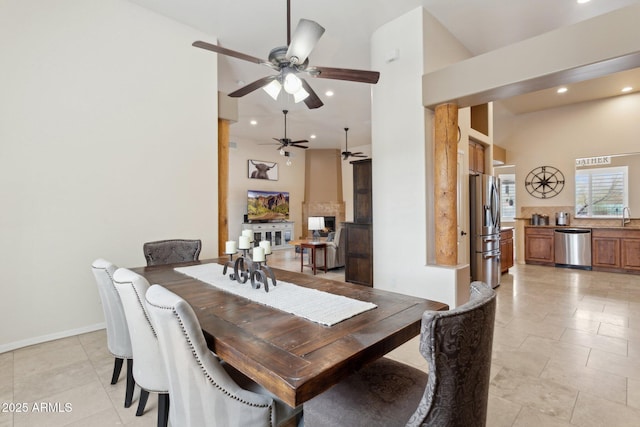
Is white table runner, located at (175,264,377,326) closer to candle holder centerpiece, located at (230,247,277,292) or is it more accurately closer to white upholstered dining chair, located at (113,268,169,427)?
candle holder centerpiece, located at (230,247,277,292)

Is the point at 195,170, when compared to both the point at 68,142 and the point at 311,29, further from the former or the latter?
the point at 311,29

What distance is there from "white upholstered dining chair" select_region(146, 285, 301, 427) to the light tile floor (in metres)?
0.91

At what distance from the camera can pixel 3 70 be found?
274 cm

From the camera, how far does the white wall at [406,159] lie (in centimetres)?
359

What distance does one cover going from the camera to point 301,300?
5.66 ft

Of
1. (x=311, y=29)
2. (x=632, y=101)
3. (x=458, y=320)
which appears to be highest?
(x=632, y=101)

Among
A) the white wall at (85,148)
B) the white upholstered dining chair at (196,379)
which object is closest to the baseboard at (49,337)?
the white wall at (85,148)

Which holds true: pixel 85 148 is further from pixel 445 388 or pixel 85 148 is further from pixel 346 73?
pixel 445 388

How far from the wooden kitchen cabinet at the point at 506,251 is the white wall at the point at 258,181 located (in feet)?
21.4

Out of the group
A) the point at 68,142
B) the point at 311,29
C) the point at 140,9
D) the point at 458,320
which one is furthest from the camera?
the point at 140,9

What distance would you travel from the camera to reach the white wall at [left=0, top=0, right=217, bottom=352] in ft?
9.20

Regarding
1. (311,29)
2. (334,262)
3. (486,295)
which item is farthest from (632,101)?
(486,295)

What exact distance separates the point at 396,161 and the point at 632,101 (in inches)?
219

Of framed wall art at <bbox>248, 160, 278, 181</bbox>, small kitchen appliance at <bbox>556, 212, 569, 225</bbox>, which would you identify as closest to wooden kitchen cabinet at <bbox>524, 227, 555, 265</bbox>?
small kitchen appliance at <bbox>556, 212, 569, 225</bbox>
